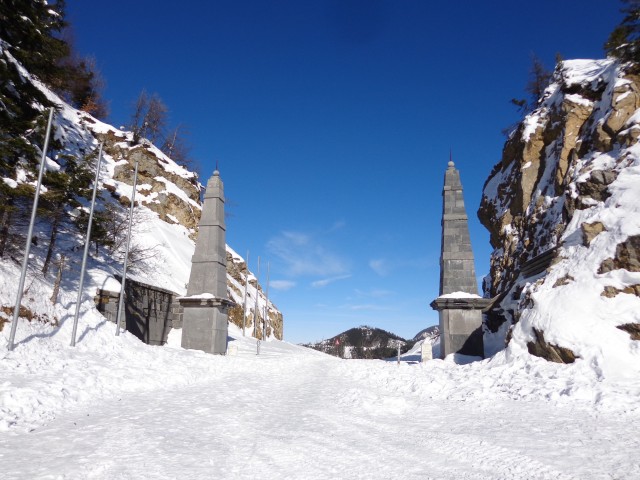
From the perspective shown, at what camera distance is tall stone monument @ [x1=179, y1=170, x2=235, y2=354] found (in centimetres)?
1902

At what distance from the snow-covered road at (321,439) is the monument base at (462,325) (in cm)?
857

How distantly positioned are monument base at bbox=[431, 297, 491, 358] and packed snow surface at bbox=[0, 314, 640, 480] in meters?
4.86

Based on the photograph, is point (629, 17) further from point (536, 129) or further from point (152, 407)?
point (152, 407)

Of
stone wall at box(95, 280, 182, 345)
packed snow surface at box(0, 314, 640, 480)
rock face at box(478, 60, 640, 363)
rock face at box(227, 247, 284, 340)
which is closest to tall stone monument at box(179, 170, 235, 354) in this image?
stone wall at box(95, 280, 182, 345)

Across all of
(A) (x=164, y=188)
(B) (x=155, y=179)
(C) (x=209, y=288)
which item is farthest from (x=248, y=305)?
(C) (x=209, y=288)

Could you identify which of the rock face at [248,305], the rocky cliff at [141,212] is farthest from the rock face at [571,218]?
the rock face at [248,305]

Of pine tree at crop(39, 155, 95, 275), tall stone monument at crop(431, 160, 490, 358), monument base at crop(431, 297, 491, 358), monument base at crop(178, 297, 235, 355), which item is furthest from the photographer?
monument base at crop(178, 297, 235, 355)

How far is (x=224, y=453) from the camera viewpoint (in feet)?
16.6

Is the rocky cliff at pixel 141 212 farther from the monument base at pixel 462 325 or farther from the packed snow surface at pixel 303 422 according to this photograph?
the monument base at pixel 462 325

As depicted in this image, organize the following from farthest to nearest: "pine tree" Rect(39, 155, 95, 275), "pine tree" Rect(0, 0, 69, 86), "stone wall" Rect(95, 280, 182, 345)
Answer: "stone wall" Rect(95, 280, 182, 345) → "pine tree" Rect(0, 0, 69, 86) → "pine tree" Rect(39, 155, 95, 275)

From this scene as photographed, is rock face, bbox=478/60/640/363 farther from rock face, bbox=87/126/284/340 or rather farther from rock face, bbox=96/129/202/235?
rock face, bbox=96/129/202/235

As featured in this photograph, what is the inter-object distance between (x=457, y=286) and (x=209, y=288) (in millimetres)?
12132

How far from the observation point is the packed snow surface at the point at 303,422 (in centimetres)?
457

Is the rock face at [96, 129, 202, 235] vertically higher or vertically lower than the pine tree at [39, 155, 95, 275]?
higher
